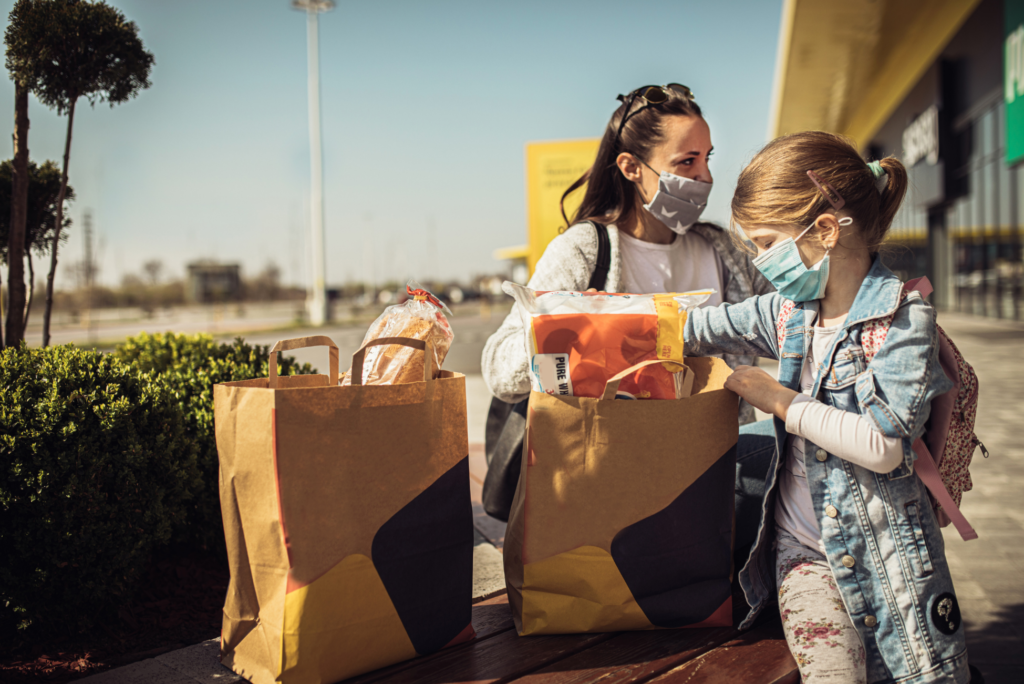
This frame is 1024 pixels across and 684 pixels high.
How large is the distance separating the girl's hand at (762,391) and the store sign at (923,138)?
18173 mm

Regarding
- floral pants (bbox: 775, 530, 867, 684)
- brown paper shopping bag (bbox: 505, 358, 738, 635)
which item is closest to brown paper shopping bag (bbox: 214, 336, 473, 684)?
brown paper shopping bag (bbox: 505, 358, 738, 635)

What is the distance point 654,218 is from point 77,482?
183cm

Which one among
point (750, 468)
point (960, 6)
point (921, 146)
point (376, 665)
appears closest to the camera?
point (376, 665)

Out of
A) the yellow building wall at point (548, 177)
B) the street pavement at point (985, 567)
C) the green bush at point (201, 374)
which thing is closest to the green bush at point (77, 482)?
the green bush at point (201, 374)

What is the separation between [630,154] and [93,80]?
5.90 feet

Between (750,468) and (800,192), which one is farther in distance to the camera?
(750,468)

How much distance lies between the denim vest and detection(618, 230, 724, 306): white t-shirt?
723 mm

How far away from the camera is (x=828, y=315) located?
161 cm

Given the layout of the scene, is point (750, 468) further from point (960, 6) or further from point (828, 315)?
point (960, 6)

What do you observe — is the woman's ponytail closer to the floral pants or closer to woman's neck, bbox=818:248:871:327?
woman's neck, bbox=818:248:871:327

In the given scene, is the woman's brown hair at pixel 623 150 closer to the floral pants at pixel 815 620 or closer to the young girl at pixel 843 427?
the young girl at pixel 843 427

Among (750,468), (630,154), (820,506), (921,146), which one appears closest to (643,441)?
(820,506)

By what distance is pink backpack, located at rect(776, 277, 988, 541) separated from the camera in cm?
150

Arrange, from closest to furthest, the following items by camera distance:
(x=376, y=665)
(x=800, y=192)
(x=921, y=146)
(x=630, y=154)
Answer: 1. (x=376, y=665)
2. (x=800, y=192)
3. (x=630, y=154)
4. (x=921, y=146)
